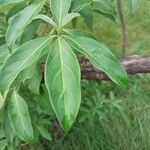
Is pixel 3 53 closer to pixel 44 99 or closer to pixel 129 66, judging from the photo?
pixel 44 99

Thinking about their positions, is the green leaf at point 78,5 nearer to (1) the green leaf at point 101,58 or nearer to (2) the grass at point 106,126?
(1) the green leaf at point 101,58

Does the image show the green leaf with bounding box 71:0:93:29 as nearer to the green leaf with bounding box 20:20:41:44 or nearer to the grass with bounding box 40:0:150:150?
the green leaf with bounding box 20:20:41:44

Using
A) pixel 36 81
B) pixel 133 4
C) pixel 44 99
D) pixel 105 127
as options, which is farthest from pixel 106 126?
pixel 133 4

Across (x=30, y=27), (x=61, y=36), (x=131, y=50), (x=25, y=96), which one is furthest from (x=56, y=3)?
A: (x=131, y=50)

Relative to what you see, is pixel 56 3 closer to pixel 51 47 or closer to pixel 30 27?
pixel 51 47

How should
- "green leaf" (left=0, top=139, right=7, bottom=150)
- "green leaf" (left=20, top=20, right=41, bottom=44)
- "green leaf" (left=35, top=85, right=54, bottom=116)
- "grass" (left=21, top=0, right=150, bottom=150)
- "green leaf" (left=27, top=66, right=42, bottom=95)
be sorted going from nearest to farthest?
"green leaf" (left=20, top=20, right=41, bottom=44)
"green leaf" (left=27, top=66, right=42, bottom=95)
"green leaf" (left=35, top=85, right=54, bottom=116)
"green leaf" (left=0, top=139, right=7, bottom=150)
"grass" (left=21, top=0, right=150, bottom=150)

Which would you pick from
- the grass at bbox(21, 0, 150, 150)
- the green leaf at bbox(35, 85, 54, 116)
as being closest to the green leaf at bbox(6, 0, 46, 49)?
the green leaf at bbox(35, 85, 54, 116)

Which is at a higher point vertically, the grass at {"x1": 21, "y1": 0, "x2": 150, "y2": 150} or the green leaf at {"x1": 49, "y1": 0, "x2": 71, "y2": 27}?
the green leaf at {"x1": 49, "y1": 0, "x2": 71, "y2": 27}
